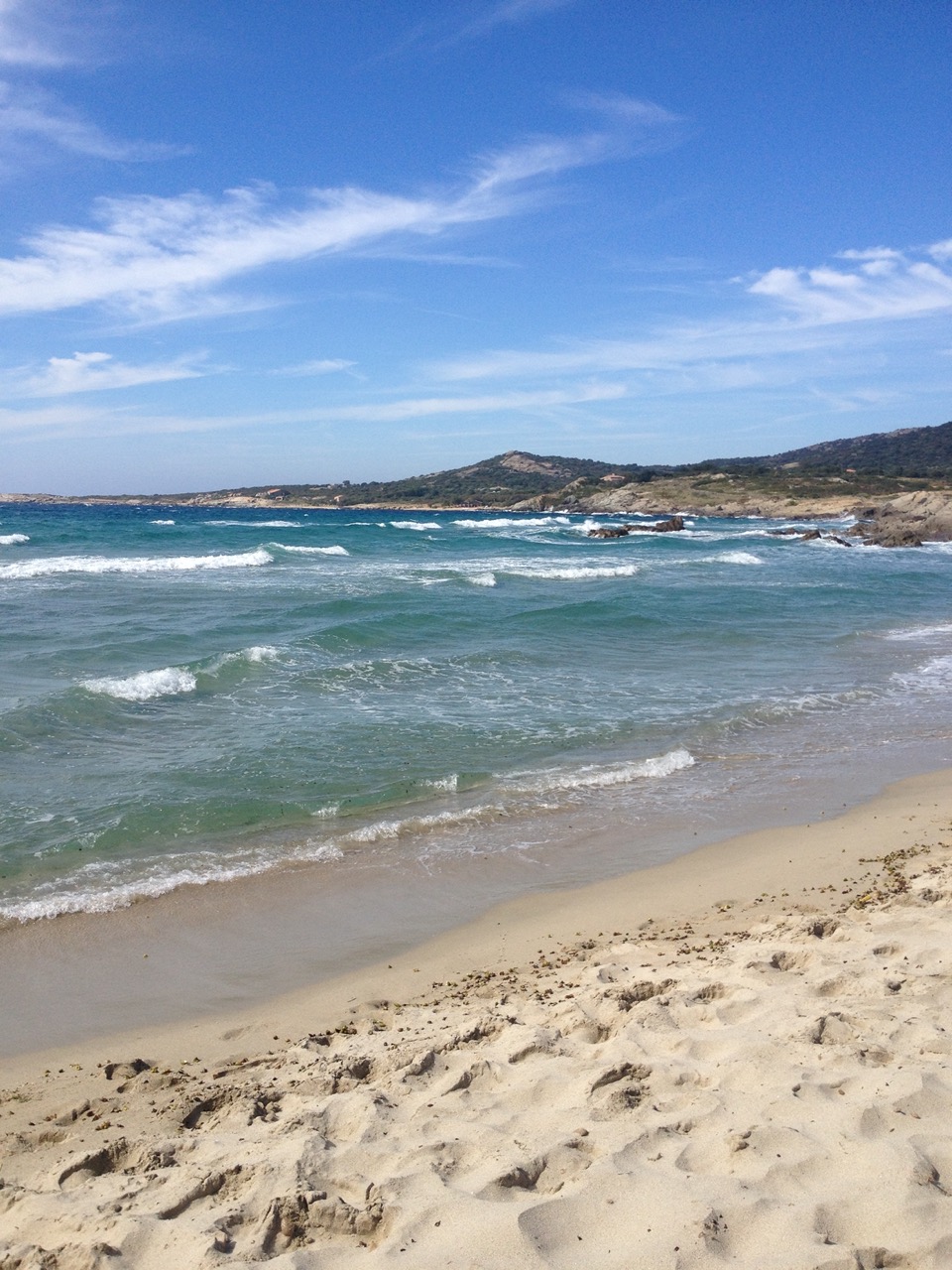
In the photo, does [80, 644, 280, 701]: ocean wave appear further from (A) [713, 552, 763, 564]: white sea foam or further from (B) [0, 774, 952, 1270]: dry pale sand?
(A) [713, 552, 763, 564]: white sea foam

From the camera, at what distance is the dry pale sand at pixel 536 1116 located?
3357 mm

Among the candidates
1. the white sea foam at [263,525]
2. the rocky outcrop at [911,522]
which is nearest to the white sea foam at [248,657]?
the rocky outcrop at [911,522]

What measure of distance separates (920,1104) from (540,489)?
137m

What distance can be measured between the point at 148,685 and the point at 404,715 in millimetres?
4651

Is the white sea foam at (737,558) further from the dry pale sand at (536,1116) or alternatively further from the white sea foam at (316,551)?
the dry pale sand at (536,1116)

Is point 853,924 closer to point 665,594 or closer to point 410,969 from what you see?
point 410,969

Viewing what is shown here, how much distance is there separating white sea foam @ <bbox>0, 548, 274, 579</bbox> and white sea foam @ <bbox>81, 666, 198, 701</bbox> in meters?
19.2

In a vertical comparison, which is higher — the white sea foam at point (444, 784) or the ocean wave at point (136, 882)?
the white sea foam at point (444, 784)

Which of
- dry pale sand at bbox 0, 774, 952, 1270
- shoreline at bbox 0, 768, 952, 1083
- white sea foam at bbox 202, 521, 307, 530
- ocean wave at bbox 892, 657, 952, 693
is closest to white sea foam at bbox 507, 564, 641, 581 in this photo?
ocean wave at bbox 892, 657, 952, 693

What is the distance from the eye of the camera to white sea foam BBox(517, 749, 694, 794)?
10.8 metres

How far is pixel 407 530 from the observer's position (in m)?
69.0

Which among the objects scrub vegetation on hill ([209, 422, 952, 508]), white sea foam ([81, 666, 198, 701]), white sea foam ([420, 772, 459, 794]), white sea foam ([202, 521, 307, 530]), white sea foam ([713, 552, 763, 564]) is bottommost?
white sea foam ([420, 772, 459, 794])

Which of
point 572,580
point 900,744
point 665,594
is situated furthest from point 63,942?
point 572,580

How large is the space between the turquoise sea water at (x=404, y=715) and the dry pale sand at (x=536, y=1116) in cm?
285
